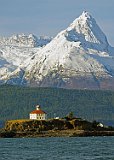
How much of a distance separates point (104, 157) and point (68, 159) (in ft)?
21.9

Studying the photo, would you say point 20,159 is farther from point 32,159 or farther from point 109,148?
point 109,148

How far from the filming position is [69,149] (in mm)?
161125

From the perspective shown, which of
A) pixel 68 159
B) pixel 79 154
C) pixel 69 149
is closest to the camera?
pixel 68 159

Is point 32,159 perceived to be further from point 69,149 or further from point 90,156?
point 69,149

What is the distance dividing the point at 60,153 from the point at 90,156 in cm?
1036

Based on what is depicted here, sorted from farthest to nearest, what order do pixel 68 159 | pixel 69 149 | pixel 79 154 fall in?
1. pixel 69 149
2. pixel 79 154
3. pixel 68 159

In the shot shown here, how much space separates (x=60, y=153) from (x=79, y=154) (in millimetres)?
4767

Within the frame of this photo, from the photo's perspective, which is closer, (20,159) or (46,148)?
(20,159)

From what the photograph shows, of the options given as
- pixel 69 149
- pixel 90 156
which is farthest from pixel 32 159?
pixel 69 149

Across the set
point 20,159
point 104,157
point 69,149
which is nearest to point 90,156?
point 104,157

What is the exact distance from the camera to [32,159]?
435 ft

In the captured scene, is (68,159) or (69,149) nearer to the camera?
(68,159)

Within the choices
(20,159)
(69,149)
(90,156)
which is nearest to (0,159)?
(20,159)

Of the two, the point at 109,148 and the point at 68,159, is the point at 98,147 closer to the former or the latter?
the point at 109,148
